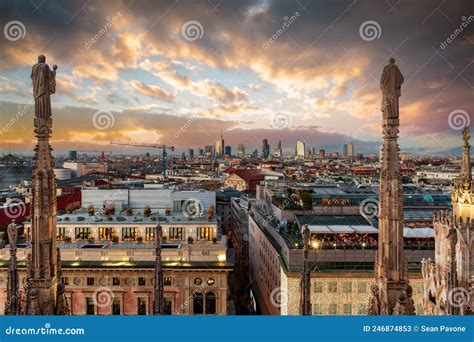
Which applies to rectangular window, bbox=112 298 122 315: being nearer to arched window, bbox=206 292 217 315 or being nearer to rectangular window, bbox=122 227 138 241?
rectangular window, bbox=122 227 138 241

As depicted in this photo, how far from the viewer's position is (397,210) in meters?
4.58

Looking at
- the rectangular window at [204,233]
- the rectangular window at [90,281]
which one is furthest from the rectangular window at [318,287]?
the rectangular window at [90,281]

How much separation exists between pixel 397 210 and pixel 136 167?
85599 millimetres

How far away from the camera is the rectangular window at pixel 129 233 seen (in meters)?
19.5

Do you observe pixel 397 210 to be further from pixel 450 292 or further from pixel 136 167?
pixel 136 167

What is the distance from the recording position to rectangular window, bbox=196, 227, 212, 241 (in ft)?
64.4

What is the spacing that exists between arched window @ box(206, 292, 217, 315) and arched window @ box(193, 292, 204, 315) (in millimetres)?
271

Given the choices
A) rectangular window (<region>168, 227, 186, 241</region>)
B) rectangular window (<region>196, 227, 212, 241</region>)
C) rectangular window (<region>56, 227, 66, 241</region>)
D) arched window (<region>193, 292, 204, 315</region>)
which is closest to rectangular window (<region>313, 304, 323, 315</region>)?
arched window (<region>193, 292, 204, 315</region>)

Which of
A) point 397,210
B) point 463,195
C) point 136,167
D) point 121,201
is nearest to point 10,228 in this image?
point 397,210

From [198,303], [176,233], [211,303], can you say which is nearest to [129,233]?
[176,233]

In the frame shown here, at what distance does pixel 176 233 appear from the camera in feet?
64.7

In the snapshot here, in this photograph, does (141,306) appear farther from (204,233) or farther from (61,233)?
(61,233)

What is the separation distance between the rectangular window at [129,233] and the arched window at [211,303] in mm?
5242

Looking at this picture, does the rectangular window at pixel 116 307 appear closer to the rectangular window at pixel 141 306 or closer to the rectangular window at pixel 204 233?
the rectangular window at pixel 141 306
